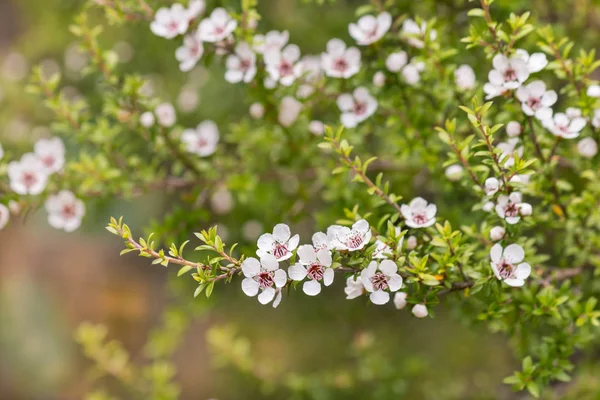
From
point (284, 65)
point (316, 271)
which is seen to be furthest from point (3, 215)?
point (316, 271)

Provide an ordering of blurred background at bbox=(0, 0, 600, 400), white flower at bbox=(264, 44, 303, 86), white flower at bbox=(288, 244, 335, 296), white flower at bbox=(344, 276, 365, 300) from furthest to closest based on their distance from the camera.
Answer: blurred background at bbox=(0, 0, 600, 400)
white flower at bbox=(264, 44, 303, 86)
white flower at bbox=(344, 276, 365, 300)
white flower at bbox=(288, 244, 335, 296)

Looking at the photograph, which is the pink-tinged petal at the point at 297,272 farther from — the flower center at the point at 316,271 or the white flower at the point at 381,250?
the white flower at the point at 381,250

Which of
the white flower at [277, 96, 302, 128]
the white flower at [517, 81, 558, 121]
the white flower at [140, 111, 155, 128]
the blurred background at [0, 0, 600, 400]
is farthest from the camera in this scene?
the blurred background at [0, 0, 600, 400]

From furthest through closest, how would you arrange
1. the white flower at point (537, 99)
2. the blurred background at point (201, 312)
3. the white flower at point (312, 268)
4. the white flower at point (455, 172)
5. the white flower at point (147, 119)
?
the blurred background at point (201, 312), the white flower at point (147, 119), the white flower at point (455, 172), the white flower at point (537, 99), the white flower at point (312, 268)

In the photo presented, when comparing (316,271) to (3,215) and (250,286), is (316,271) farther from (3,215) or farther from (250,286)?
(3,215)

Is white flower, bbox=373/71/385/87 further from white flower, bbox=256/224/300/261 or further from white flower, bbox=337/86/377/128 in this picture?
white flower, bbox=256/224/300/261

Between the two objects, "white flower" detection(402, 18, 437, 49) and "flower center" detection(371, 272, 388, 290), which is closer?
"flower center" detection(371, 272, 388, 290)

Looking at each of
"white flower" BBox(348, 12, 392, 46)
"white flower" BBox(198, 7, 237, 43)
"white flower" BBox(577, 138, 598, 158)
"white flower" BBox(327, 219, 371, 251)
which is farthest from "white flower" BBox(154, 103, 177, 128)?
"white flower" BBox(577, 138, 598, 158)

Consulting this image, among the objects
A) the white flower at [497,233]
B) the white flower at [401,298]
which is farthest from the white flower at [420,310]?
the white flower at [497,233]
